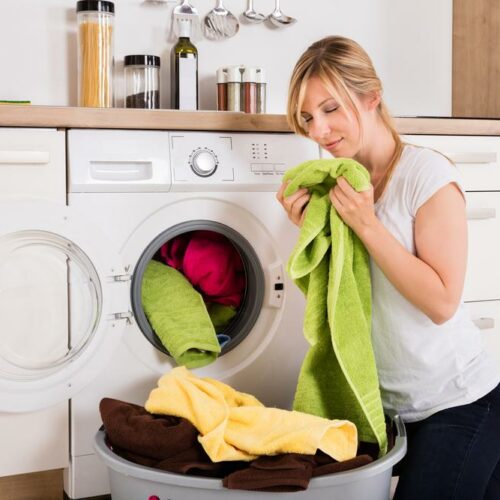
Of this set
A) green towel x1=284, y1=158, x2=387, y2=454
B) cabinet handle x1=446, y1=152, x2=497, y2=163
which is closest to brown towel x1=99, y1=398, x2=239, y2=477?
green towel x1=284, y1=158, x2=387, y2=454

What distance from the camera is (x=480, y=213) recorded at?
224 centimetres

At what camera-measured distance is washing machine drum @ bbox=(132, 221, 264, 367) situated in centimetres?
186

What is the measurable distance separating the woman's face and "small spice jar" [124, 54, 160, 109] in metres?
0.70

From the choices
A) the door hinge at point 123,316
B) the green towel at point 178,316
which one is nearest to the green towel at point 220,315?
the green towel at point 178,316

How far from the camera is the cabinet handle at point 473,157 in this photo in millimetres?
2193

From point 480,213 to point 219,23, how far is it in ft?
3.18

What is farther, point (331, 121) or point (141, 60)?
point (141, 60)

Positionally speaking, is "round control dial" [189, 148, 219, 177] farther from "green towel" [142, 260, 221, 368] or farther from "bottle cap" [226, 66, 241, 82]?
"bottle cap" [226, 66, 241, 82]

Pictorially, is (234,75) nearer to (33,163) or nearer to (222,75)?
(222,75)

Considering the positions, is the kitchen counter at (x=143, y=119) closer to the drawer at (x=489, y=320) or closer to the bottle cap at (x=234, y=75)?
the bottle cap at (x=234, y=75)

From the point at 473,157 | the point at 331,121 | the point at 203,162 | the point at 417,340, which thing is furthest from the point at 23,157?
the point at 473,157

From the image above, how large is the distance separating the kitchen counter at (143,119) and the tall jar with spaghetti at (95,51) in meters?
0.39

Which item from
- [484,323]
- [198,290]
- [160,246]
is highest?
[160,246]

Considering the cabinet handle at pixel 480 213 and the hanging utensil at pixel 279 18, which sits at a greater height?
the hanging utensil at pixel 279 18
